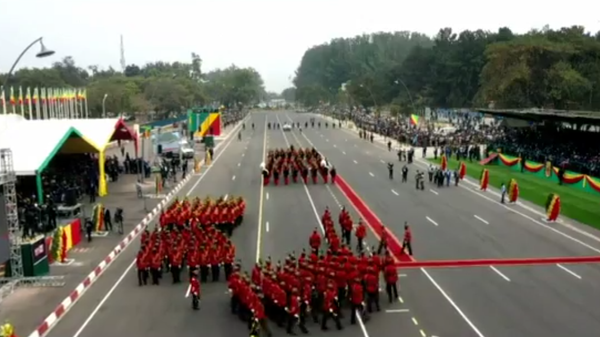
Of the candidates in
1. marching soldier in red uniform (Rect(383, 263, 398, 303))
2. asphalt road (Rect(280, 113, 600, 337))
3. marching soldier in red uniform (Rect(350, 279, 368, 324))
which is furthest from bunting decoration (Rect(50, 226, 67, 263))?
asphalt road (Rect(280, 113, 600, 337))

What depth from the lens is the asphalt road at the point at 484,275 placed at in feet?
53.7

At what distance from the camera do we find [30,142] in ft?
104

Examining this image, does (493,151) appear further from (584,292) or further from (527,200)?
(584,292)

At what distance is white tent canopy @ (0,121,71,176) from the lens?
29.7 meters

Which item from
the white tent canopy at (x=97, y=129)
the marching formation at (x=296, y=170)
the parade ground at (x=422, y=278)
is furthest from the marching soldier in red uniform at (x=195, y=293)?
the marching formation at (x=296, y=170)

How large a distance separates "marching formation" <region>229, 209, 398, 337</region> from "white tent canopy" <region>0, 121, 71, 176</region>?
674 inches

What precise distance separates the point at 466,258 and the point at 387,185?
19.0 m

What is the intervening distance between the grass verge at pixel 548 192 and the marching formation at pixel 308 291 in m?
15.8

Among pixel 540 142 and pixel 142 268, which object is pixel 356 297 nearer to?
pixel 142 268

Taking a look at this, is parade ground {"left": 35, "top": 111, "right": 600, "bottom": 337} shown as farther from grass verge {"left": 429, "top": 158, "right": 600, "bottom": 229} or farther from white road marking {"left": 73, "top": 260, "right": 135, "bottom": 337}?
grass verge {"left": 429, "top": 158, "right": 600, "bottom": 229}

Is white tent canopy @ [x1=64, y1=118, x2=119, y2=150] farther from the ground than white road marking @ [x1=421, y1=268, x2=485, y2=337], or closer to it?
farther from the ground

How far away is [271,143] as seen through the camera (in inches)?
2911

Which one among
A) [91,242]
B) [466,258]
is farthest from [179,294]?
[466,258]

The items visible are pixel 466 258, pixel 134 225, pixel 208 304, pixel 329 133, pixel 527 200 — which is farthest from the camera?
pixel 329 133
